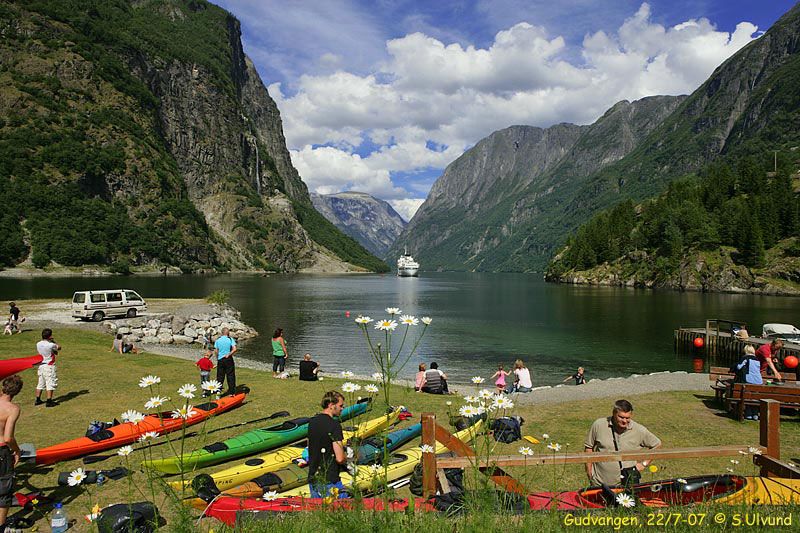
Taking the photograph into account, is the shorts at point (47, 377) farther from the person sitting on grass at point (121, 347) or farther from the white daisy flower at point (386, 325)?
the white daisy flower at point (386, 325)

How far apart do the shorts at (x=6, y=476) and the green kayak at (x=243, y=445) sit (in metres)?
2.83

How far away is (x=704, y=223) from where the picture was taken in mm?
114000

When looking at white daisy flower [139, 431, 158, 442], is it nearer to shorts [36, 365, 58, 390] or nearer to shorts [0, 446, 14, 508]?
shorts [0, 446, 14, 508]

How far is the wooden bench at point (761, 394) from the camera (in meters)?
13.7

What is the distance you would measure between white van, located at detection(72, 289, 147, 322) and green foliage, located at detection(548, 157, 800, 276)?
116m

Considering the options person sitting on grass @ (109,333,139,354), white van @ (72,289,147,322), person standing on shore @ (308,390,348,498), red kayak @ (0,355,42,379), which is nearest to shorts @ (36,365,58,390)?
red kayak @ (0,355,42,379)

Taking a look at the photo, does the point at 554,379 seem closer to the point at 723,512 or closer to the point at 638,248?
the point at 723,512

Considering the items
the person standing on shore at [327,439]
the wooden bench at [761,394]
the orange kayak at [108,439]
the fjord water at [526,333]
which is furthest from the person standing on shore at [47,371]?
the wooden bench at [761,394]

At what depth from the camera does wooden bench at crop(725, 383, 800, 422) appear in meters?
13.7

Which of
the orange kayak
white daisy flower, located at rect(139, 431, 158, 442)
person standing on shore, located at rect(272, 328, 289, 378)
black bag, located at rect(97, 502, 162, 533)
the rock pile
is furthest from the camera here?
the rock pile

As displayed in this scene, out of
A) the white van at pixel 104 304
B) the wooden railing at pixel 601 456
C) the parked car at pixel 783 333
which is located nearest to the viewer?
the wooden railing at pixel 601 456

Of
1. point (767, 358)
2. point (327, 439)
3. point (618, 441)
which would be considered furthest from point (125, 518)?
point (767, 358)

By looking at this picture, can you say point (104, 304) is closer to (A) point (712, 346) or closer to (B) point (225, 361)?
(B) point (225, 361)

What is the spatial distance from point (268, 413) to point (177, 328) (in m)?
27.2
